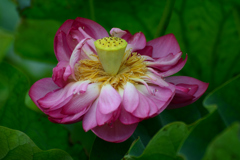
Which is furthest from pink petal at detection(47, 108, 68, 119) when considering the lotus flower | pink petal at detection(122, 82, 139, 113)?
pink petal at detection(122, 82, 139, 113)

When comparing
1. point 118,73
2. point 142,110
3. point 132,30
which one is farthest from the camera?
point 132,30

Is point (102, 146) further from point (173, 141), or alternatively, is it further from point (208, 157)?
point (208, 157)

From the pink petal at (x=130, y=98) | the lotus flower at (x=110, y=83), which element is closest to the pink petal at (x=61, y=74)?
the lotus flower at (x=110, y=83)

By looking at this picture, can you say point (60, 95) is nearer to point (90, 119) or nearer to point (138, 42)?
point (90, 119)

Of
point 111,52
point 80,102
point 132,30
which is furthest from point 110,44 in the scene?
point 132,30

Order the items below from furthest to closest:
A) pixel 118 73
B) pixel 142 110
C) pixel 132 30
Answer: pixel 132 30 → pixel 118 73 → pixel 142 110

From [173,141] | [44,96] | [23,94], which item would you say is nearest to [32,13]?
[23,94]

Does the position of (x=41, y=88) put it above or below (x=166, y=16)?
below
